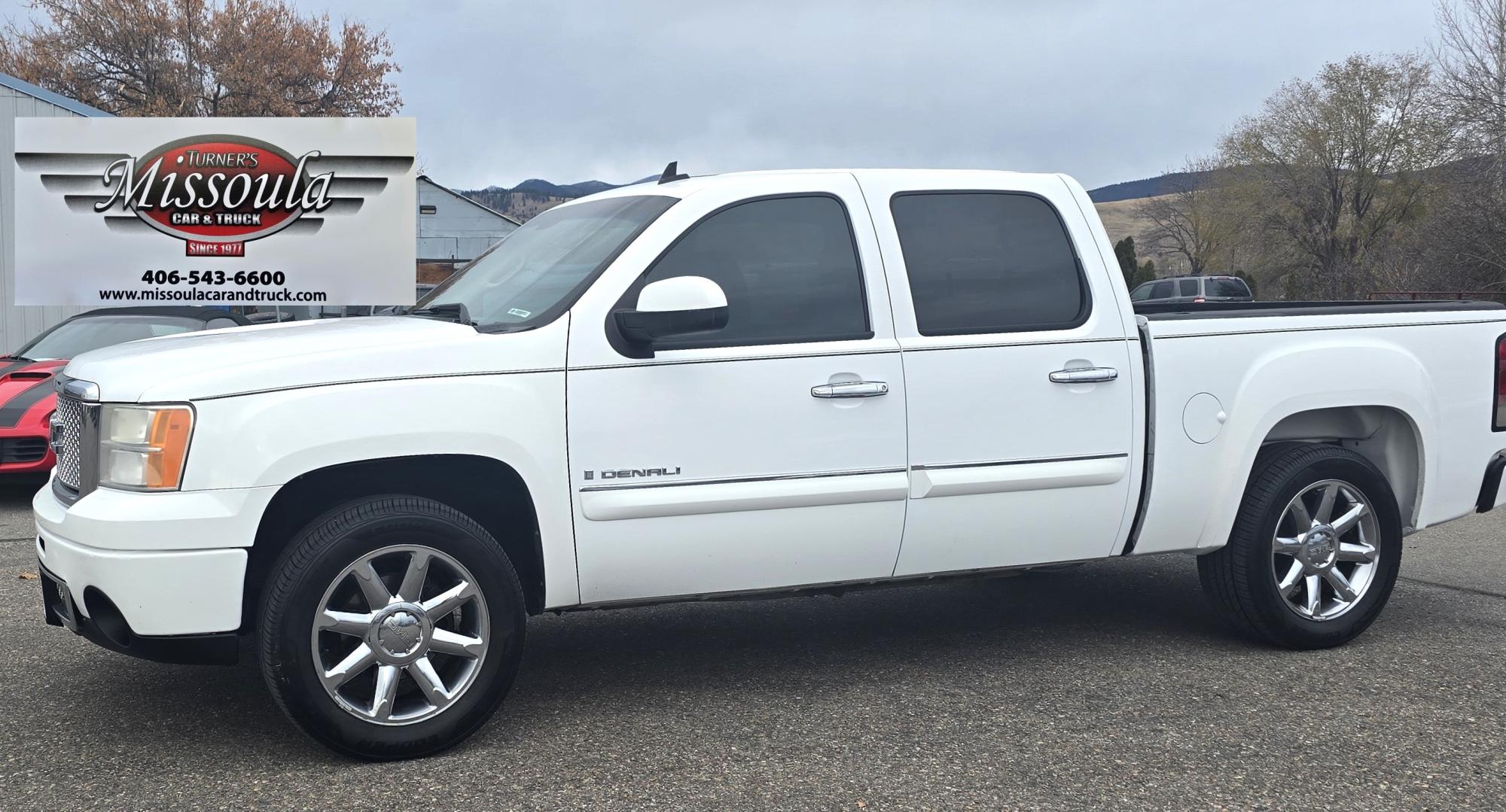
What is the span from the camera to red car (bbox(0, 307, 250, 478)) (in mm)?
8922

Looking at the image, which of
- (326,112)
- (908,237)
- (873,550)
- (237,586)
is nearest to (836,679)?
(873,550)

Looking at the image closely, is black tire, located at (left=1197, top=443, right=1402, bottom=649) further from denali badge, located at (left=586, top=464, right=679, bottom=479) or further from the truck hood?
the truck hood

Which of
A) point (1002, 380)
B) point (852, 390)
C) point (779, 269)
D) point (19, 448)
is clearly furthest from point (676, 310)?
point (19, 448)

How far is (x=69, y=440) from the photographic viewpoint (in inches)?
160

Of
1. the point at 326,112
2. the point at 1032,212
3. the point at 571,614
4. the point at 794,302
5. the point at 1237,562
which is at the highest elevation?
the point at 326,112

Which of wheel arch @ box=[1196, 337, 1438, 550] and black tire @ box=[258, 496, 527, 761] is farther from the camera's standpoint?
wheel arch @ box=[1196, 337, 1438, 550]

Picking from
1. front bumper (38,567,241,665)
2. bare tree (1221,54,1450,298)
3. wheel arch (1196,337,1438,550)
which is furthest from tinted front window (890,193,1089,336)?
bare tree (1221,54,1450,298)

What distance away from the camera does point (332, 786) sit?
370 cm

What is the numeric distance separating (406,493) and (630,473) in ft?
2.26

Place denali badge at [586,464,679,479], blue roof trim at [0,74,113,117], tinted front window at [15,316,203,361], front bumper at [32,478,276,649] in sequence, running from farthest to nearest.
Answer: blue roof trim at [0,74,113,117], tinted front window at [15,316,203,361], denali badge at [586,464,679,479], front bumper at [32,478,276,649]

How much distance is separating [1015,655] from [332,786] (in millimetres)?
2584

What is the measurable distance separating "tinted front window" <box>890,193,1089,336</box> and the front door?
0.19 m

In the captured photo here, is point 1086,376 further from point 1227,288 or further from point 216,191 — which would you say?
point 1227,288

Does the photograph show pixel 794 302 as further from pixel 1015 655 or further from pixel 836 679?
pixel 1015 655
